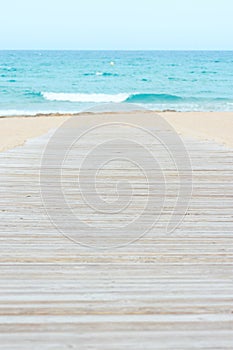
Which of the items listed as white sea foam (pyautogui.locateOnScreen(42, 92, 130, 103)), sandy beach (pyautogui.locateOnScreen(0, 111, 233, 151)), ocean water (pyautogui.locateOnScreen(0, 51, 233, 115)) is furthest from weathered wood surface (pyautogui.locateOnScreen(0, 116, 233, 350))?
white sea foam (pyautogui.locateOnScreen(42, 92, 130, 103))

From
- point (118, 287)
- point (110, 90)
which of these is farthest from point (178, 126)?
point (110, 90)

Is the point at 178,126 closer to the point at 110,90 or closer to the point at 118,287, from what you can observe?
the point at 118,287

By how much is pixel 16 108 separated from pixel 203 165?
17.2 m

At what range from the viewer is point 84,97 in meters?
29.0

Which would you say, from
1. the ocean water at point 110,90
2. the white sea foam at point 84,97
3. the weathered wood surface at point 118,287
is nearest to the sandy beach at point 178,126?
the ocean water at point 110,90

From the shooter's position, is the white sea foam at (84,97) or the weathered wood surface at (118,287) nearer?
the weathered wood surface at (118,287)

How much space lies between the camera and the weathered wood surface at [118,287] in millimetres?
2137

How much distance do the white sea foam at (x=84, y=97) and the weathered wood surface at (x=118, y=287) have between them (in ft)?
79.5

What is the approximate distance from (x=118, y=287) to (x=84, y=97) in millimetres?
26750

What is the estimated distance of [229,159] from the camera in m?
6.14

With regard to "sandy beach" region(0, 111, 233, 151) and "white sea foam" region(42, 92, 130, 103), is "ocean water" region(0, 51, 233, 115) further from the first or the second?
"sandy beach" region(0, 111, 233, 151)

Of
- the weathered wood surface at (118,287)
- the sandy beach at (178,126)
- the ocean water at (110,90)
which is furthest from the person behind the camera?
the ocean water at (110,90)

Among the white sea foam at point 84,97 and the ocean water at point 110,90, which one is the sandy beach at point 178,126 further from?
the white sea foam at point 84,97

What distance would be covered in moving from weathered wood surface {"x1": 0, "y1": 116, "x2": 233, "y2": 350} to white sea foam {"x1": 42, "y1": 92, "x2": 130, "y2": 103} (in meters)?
24.2
